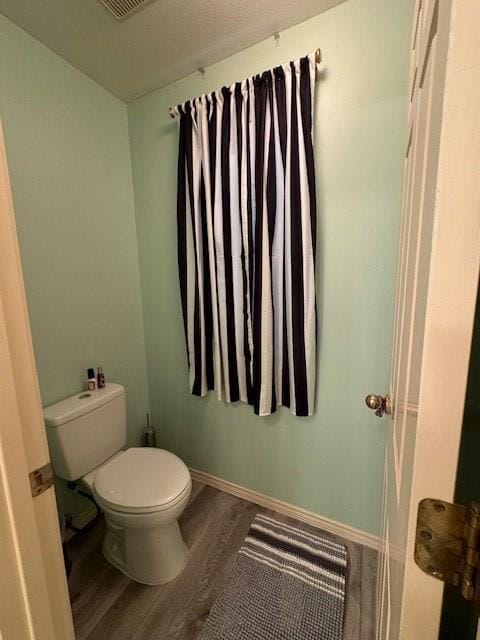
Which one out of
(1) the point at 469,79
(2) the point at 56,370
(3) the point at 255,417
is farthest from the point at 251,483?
(1) the point at 469,79

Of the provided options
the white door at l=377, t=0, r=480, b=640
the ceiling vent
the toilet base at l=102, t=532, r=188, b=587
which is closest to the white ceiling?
the ceiling vent

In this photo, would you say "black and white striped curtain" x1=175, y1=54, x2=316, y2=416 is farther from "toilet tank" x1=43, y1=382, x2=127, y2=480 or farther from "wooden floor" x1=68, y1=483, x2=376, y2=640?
"wooden floor" x1=68, y1=483, x2=376, y2=640

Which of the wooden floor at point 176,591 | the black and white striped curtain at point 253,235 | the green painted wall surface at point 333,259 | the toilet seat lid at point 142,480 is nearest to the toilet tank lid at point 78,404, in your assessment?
the toilet seat lid at point 142,480

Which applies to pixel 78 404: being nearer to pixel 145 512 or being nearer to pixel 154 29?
pixel 145 512

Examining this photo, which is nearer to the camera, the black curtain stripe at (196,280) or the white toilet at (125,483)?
the white toilet at (125,483)

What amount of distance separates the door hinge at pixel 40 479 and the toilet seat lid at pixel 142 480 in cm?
72

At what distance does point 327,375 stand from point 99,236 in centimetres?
147

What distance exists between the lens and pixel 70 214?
141 cm

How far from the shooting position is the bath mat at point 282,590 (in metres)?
1.04

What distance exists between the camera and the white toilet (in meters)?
1.14

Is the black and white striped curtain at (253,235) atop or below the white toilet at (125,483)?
atop

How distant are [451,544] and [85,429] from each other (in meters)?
1.46

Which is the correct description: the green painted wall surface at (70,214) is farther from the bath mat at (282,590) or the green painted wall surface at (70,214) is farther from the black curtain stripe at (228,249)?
the bath mat at (282,590)

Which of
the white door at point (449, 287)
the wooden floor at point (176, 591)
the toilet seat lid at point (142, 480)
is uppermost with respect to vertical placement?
the white door at point (449, 287)
